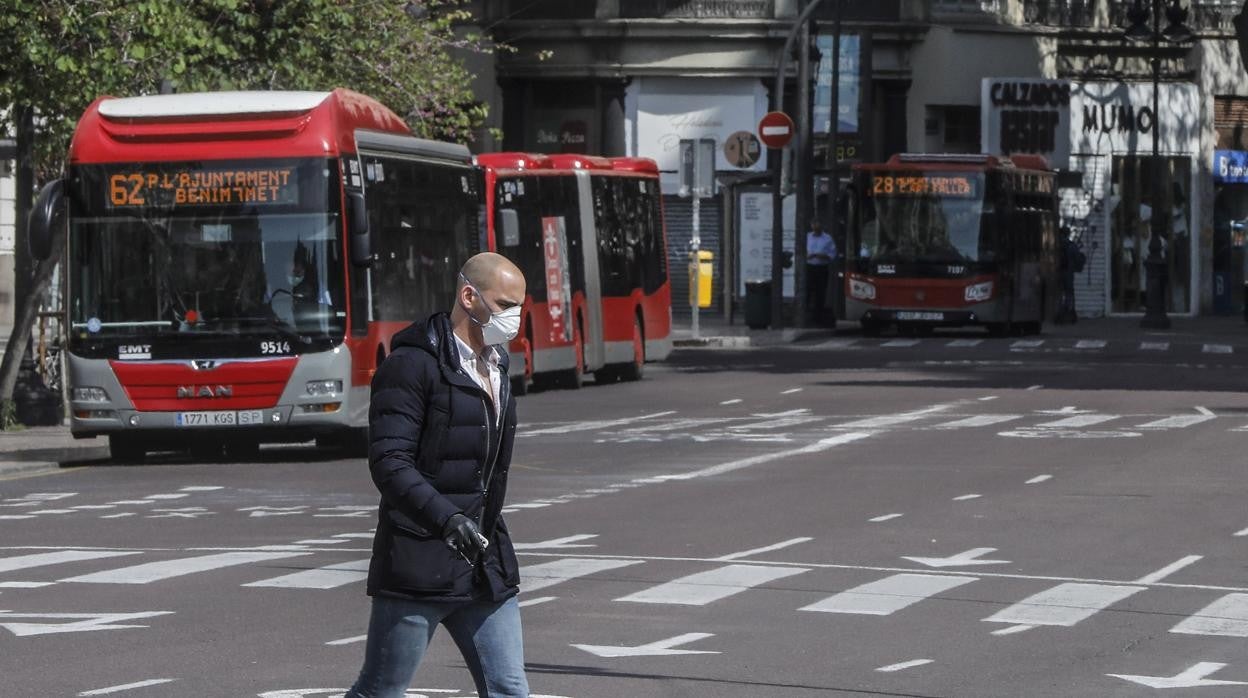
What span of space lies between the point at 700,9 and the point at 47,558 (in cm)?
3855

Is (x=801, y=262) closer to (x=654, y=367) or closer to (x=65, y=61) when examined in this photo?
(x=654, y=367)

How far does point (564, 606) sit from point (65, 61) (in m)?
12.2

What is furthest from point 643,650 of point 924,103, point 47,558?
point 924,103

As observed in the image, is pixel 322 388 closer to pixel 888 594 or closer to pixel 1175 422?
pixel 1175 422

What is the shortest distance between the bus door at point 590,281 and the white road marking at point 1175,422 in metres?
8.70

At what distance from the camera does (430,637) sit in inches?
280

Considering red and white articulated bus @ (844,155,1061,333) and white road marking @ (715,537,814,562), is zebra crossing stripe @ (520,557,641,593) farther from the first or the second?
red and white articulated bus @ (844,155,1061,333)

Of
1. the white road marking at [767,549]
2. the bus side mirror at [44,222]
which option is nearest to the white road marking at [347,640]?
the white road marking at [767,549]

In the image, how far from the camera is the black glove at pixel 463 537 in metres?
6.91

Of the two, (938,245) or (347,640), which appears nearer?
(347,640)

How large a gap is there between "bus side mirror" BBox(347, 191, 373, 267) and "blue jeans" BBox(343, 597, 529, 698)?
14529mm

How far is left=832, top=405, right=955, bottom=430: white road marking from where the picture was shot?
24.8 meters

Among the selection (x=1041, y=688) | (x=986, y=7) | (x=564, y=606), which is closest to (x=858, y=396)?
(x=564, y=606)

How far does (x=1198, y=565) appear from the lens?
1395 cm
